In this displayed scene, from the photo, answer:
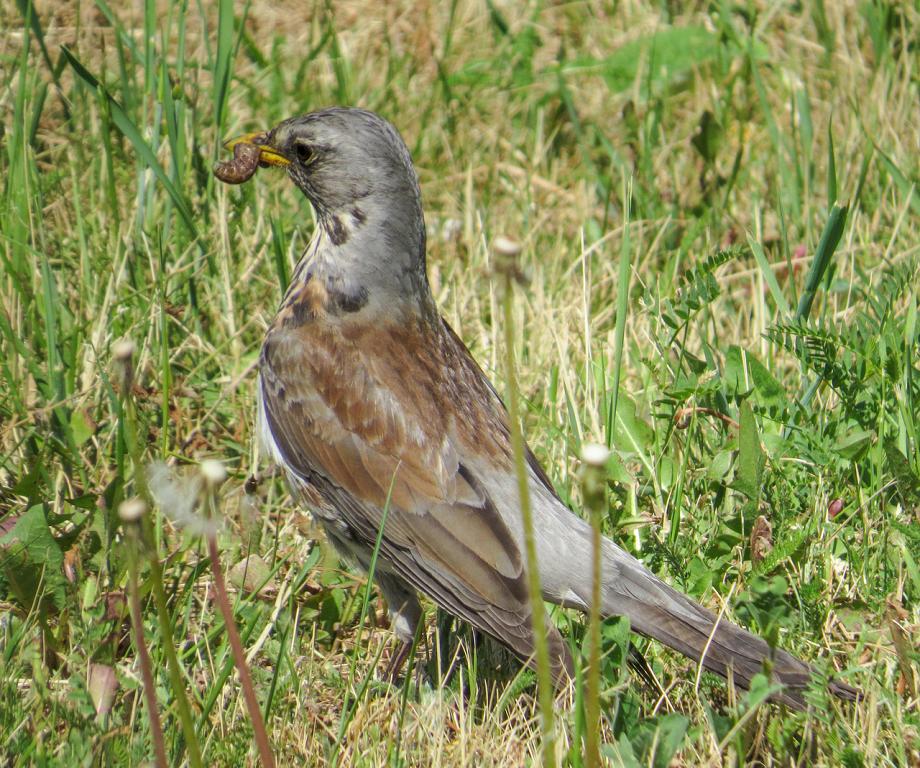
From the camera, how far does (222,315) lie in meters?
5.22

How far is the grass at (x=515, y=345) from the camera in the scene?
3477mm

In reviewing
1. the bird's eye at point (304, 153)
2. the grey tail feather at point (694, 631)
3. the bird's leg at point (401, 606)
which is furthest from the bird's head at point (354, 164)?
the grey tail feather at point (694, 631)

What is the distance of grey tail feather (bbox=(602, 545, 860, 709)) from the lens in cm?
322

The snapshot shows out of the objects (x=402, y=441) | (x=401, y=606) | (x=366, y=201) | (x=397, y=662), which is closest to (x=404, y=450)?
(x=402, y=441)

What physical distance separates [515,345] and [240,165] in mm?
1327

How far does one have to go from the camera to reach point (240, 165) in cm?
473

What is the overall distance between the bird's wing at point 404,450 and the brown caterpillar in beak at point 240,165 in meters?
0.69

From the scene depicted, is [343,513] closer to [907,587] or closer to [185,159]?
[907,587]

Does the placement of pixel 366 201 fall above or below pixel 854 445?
above

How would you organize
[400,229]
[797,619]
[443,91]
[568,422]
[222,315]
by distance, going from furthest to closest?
[443,91]
[222,315]
[568,422]
[400,229]
[797,619]

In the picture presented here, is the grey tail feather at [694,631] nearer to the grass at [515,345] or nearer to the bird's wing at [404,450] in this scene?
the grass at [515,345]

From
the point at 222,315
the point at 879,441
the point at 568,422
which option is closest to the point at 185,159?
the point at 222,315

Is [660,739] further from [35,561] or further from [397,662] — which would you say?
[35,561]

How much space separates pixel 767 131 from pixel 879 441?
9.94 feet
